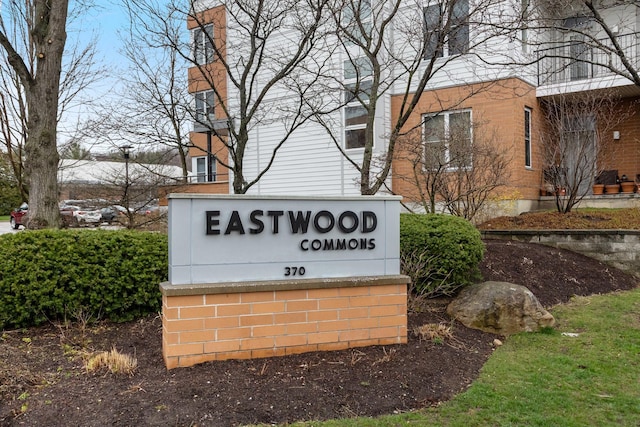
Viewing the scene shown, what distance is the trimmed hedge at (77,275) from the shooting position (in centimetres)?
525

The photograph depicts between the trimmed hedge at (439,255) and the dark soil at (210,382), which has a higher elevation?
the trimmed hedge at (439,255)

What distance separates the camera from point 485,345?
5.27 m

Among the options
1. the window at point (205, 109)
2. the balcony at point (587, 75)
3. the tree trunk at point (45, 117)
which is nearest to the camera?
the tree trunk at point (45, 117)

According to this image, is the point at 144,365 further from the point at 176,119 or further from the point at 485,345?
the point at 176,119

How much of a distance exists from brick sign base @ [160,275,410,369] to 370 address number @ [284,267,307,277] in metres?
0.12

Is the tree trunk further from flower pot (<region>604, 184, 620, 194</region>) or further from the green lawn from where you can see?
flower pot (<region>604, 184, 620, 194</region>)

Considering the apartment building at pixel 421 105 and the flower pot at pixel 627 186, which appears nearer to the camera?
the apartment building at pixel 421 105

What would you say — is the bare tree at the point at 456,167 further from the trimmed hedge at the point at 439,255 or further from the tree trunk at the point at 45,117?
the tree trunk at the point at 45,117

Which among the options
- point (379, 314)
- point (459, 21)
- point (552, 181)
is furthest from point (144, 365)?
point (552, 181)

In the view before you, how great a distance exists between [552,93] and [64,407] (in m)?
14.1

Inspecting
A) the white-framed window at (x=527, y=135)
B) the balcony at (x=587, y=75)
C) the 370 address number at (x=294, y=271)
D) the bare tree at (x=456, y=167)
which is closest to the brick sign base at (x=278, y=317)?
the 370 address number at (x=294, y=271)

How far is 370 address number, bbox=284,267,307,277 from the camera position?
473 centimetres

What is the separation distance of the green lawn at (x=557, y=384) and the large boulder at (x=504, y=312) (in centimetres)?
14

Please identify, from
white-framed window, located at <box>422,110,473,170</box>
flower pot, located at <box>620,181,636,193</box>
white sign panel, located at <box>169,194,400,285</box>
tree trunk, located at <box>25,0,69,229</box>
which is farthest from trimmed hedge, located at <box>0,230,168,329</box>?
flower pot, located at <box>620,181,636,193</box>
